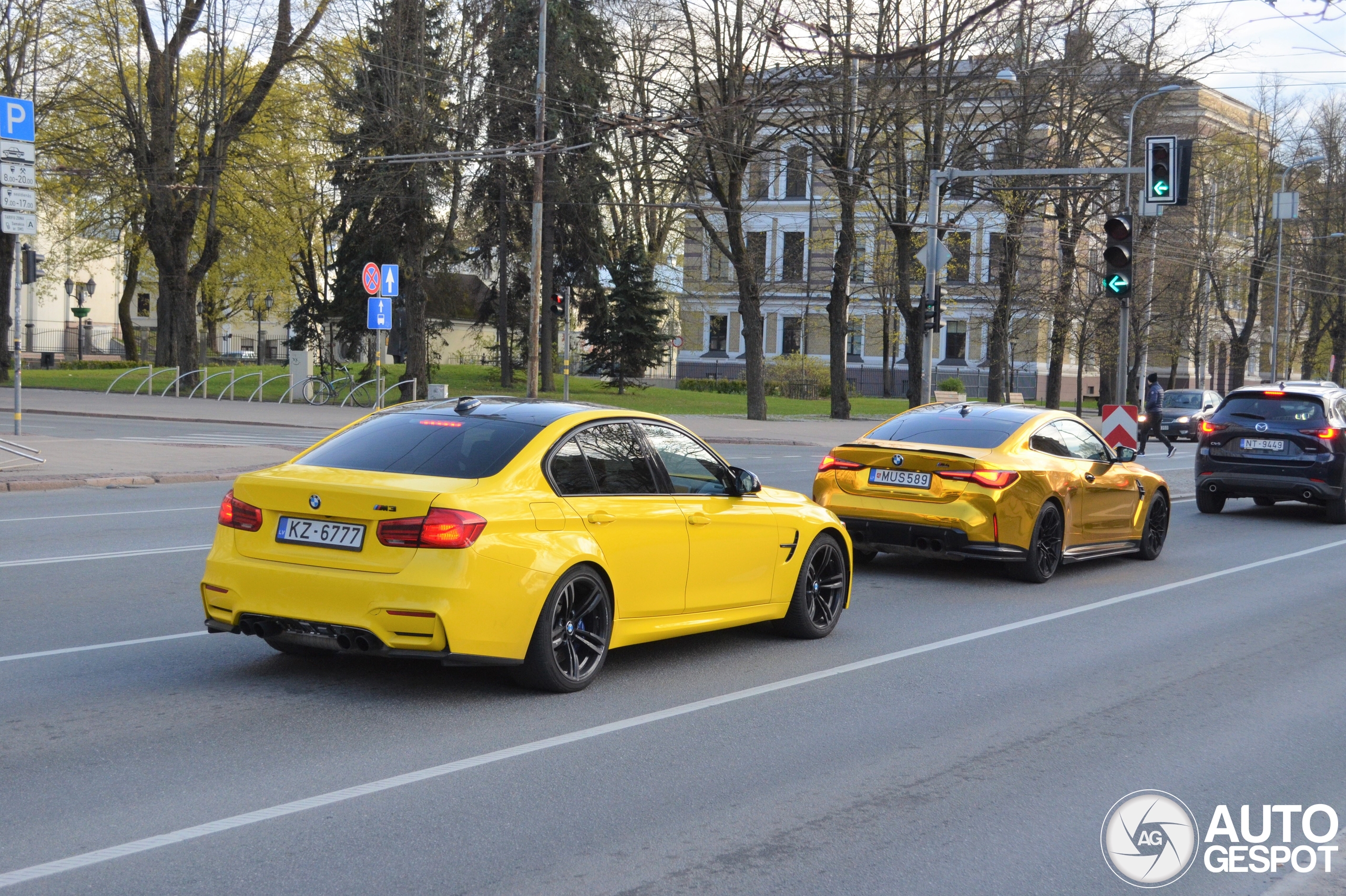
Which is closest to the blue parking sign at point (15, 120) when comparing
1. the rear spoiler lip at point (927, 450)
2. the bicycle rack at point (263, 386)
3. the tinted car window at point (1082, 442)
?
the rear spoiler lip at point (927, 450)

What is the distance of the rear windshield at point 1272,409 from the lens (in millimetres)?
18031

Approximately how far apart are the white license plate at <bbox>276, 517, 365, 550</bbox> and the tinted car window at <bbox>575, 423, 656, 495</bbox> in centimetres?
137

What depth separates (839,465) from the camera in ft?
39.1

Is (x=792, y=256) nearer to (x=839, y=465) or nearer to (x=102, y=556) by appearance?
(x=839, y=465)

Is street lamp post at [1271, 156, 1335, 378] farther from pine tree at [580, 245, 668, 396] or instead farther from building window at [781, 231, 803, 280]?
building window at [781, 231, 803, 280]

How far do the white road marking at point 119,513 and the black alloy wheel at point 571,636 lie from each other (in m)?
8.96

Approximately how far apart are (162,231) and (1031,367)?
46.5 metres

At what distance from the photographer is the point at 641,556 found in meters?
7.43

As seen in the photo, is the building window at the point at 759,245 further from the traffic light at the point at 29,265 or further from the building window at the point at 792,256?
the traffic light at the point at 29,265

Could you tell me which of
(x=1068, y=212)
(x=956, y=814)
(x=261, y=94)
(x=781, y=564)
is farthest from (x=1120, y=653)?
(x=1068, y=212)

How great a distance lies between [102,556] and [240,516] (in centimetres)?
522

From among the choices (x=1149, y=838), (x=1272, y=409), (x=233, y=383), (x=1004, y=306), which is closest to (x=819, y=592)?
(x=1149, y=838)

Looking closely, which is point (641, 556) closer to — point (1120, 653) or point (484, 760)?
point (484, 760)

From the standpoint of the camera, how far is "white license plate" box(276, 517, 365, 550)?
21.5ft
